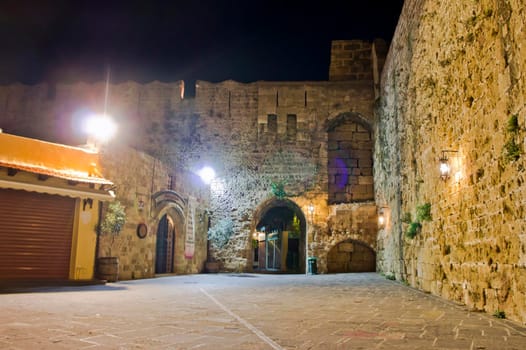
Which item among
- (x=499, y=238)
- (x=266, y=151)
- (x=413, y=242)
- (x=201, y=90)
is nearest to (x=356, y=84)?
(x=266, y=151)

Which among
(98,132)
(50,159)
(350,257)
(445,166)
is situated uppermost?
(98,132)

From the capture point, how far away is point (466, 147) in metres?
6.56

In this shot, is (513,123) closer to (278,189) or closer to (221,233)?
(278,189)

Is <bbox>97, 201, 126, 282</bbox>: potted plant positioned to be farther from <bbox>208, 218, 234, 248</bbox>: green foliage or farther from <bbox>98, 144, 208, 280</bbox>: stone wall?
<bbox>208, 218, 234, 248</bbox>: green foliage

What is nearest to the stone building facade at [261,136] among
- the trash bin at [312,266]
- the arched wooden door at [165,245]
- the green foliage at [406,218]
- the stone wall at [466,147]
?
the trash bin at [312,266]

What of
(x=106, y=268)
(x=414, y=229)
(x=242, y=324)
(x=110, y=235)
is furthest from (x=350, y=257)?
(x=242, y=324)

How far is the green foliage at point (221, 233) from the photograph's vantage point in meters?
17.1

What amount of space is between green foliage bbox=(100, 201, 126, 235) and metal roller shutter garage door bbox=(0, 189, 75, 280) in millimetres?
803

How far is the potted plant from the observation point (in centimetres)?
1045

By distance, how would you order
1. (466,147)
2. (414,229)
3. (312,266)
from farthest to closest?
(312,266) < (414,229) < (466,147)

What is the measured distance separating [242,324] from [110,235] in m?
7.31

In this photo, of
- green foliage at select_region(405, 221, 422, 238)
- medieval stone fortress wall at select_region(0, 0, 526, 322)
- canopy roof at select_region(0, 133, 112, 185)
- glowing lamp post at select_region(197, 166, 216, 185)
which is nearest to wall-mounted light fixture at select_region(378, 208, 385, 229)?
medieval stone fortress wall at select_region(0, 0, 526, 322)

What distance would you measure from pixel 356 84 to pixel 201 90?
6394 millimetres

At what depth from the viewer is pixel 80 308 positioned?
225 inches
